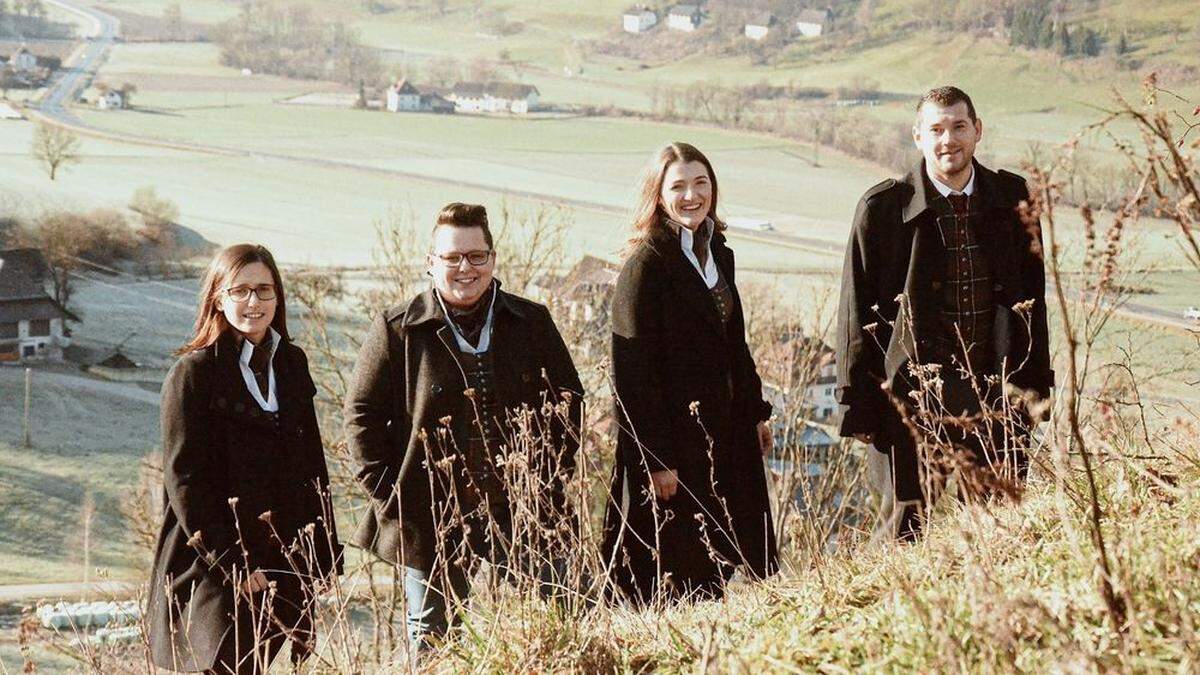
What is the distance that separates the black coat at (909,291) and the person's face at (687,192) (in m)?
0.44

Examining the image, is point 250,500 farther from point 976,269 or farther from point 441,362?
point 976,269

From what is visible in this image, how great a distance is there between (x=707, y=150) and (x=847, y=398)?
3179cm

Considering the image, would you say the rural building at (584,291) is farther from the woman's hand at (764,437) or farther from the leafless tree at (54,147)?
the leafless tree at (54,147)

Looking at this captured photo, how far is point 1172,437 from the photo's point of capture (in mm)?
3908

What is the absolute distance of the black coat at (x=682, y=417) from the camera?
404cm

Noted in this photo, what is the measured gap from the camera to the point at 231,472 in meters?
3.67

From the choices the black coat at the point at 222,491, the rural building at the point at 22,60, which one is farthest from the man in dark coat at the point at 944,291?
the rural building at the point at 22,60

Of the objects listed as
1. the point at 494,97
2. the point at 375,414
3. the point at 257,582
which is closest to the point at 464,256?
the point at 375,414

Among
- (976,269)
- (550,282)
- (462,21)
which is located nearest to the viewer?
(976,269)

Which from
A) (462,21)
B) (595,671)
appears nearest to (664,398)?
(595,671)

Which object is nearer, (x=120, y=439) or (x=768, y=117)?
(x=120, y=439)

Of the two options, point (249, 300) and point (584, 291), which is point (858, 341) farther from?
point (584, 291)

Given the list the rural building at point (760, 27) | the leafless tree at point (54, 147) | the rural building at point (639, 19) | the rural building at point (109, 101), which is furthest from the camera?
the rural building at point (639, 19)

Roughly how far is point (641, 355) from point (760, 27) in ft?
133
